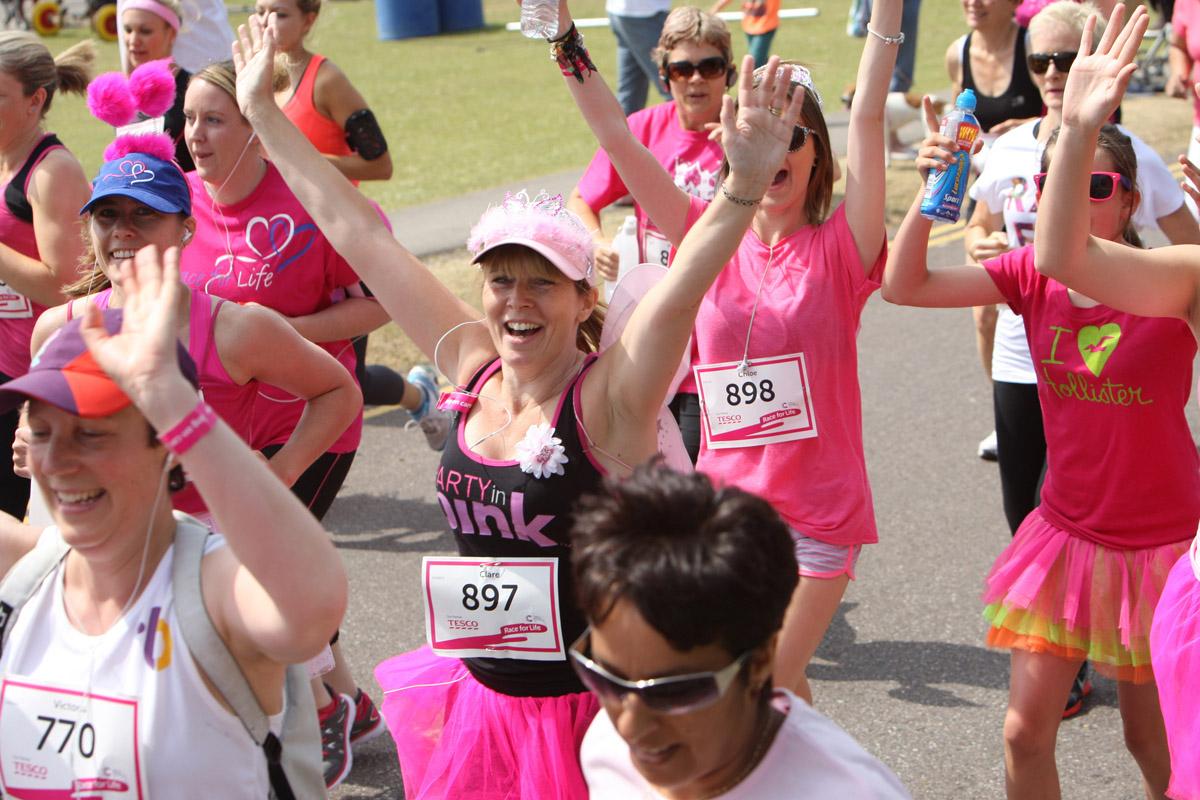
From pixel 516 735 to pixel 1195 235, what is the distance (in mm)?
2505

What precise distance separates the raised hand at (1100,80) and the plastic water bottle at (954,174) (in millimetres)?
472

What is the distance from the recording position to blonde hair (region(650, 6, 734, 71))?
5402 mm

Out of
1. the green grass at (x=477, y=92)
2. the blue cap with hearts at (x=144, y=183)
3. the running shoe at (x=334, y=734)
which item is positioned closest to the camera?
the blue cap with hearts at (x=144, y=183)

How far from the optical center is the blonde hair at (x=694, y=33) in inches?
213

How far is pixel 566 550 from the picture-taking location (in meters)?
Answer: 3.03

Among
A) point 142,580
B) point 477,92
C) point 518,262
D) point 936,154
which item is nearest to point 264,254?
point 518,262

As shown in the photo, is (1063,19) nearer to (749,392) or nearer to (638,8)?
(749,392)

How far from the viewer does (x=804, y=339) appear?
3727 mm

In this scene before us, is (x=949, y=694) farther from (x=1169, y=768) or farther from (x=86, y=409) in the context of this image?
(x=86, y=409)

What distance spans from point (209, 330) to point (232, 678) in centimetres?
147

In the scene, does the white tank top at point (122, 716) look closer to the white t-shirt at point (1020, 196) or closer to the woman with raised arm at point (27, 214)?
the woman with raised arm at point (27, 214)

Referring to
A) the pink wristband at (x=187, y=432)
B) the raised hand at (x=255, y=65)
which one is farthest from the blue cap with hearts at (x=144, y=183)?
the pink wristband at (x=187, y=432)

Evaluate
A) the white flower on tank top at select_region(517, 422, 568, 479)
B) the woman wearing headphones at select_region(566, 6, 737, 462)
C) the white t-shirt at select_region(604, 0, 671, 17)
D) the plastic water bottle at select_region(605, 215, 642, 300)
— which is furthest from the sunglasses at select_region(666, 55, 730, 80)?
the white t-shirt at select_region(604, 0, 671, 17)

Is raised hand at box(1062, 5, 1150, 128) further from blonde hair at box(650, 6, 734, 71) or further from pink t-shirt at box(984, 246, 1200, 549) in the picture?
blonde hair at box(650, 6, 734, 71)
